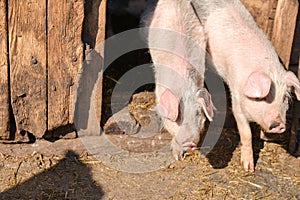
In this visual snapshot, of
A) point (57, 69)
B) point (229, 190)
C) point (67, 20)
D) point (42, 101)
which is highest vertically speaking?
point (67, 20)

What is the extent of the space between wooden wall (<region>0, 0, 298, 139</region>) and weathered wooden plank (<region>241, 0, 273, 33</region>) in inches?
52.0

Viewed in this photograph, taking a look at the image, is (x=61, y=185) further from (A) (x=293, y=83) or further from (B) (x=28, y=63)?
(A) (x=293, y=83)

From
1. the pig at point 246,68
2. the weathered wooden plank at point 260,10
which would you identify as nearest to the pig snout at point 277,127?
the pig at point 246,68

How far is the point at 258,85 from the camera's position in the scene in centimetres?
380

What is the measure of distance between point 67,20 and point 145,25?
2.65 ft

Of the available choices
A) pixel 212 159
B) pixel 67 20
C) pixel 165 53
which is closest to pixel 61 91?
pixel 67 20

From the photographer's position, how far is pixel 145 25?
4.35m

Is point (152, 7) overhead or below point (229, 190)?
overhead

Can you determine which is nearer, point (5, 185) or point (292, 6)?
point (5, 185)

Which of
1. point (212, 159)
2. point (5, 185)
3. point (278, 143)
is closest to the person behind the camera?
point (5, 185)

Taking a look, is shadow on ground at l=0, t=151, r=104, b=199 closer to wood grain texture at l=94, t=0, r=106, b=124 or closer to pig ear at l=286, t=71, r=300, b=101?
wood grain texture at l=94, t=0, r=106, b=124

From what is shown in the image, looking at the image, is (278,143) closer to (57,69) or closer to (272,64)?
(272,64)

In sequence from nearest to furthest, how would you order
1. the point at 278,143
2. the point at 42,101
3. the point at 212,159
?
1. the point at 42,101
2. the point at 212,159
3. the point at 278,143

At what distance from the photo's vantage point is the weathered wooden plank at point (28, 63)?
3668mm
